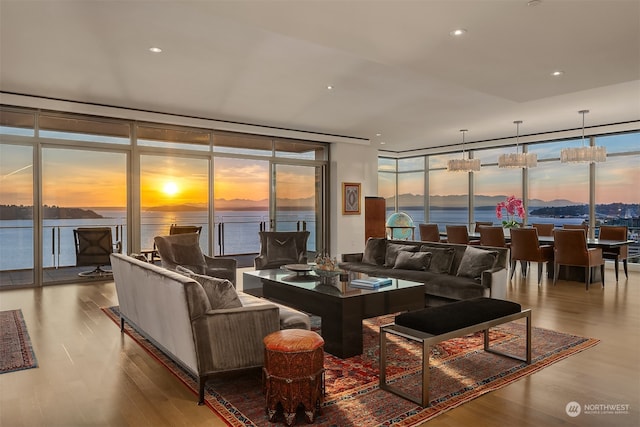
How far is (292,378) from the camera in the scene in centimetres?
246

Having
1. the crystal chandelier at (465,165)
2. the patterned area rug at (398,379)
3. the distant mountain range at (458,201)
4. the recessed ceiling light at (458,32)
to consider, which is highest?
the recessed ceiling light at (458,32)

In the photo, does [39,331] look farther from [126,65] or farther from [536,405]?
[536,405]

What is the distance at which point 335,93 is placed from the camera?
20.1 feet

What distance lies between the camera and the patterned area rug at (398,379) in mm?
2551

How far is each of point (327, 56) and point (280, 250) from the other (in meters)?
2.87

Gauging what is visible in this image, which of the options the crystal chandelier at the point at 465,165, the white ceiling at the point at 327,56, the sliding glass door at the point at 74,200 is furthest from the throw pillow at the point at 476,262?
the sliding glass door at the point at 74,200

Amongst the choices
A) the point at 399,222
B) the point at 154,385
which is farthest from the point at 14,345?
the point at 399,222

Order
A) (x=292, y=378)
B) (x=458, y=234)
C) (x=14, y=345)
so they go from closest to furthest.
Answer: (x=292, y=378)
(x=14, y=345)
(x=458, y=234)

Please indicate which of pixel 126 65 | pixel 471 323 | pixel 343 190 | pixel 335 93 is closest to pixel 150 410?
pixel 471 323

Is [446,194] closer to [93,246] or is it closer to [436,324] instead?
[93,246]

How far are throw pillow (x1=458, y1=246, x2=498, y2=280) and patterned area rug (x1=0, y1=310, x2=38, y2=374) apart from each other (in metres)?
4.21

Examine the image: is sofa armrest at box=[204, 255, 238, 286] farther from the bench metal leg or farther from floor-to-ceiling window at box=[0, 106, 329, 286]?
the bench metal leg

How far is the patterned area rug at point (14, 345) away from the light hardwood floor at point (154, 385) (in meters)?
0.07

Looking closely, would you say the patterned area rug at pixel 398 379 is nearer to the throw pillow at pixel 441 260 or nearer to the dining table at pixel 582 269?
the throw pillow at pixel 441 260
